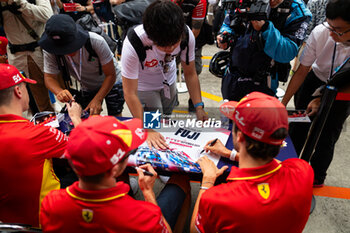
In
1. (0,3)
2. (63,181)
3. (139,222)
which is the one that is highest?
(0,3)

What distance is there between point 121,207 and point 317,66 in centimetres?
217

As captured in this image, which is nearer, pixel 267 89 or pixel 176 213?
pixel 176 213

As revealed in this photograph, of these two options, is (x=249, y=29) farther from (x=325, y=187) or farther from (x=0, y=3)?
(x=0, y=3)

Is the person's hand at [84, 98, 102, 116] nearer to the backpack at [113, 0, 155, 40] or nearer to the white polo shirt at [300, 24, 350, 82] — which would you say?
the backpack at [113, 0, 155, 40]

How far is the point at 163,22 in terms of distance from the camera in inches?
64.8

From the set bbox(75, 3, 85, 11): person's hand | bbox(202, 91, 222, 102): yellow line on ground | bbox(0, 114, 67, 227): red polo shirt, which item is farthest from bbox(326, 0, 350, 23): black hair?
bbox(75, 3, 85, 11): person's hand

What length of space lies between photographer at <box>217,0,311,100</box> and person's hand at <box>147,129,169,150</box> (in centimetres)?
102

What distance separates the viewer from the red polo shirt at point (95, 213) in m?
1.09

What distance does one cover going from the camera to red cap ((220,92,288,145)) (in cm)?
117

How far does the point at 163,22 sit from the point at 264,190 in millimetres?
1232

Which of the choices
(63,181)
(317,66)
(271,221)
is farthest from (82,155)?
(317,66)

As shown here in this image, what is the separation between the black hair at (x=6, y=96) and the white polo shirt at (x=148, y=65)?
0.84 meters

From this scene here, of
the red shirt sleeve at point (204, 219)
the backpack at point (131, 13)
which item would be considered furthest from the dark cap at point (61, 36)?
the red shirt sleeve at point (204, 219)

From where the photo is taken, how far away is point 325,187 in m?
2.80
